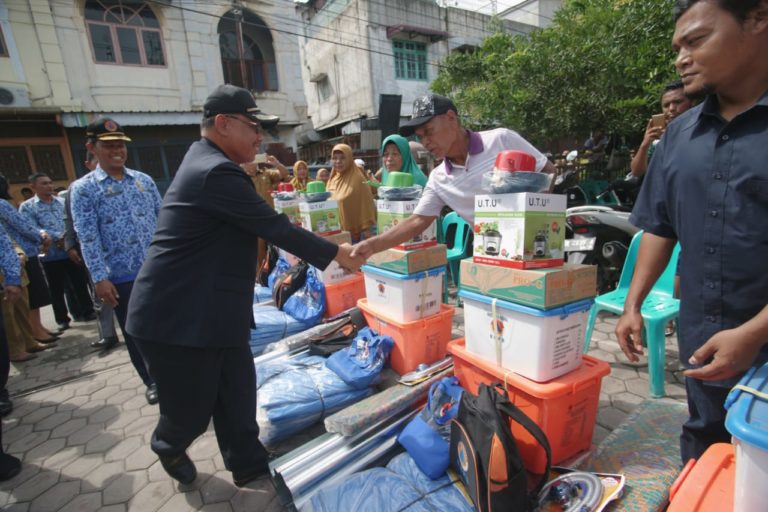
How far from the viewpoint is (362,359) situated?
2.72 metres

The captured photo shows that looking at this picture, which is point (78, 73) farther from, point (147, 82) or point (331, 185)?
point (331, 185)

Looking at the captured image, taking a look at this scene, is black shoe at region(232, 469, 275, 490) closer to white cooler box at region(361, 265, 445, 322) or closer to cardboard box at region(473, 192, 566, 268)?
white cooler box at region(361, 265, 445, 322)

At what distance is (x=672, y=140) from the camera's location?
131cm

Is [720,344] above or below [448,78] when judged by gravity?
below

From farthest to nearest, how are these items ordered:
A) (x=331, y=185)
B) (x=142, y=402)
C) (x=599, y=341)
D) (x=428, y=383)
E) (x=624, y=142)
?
(x=624, y=142)
(x=331, y=185)
(x=599, y=341)
(x=142, y=402)
(x=428, y=383)

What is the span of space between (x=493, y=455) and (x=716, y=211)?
1.16 meters

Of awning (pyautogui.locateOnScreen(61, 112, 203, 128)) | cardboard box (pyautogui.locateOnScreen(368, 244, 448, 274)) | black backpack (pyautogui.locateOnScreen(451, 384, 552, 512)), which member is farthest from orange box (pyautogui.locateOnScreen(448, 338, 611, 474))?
awning (pyautogui.locateOnScreen(61, 112, 203, 128))

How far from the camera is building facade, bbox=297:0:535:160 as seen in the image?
Result: 14.9m

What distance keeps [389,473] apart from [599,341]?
8.36ft

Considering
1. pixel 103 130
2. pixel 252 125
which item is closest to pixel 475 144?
pixel 252 125

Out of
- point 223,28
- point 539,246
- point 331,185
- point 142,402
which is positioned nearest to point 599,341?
point 539,246

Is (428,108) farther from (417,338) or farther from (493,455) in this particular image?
(493,455)

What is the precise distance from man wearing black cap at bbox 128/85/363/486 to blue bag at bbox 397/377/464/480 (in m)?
1.05

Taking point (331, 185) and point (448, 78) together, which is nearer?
point (331, 185)
